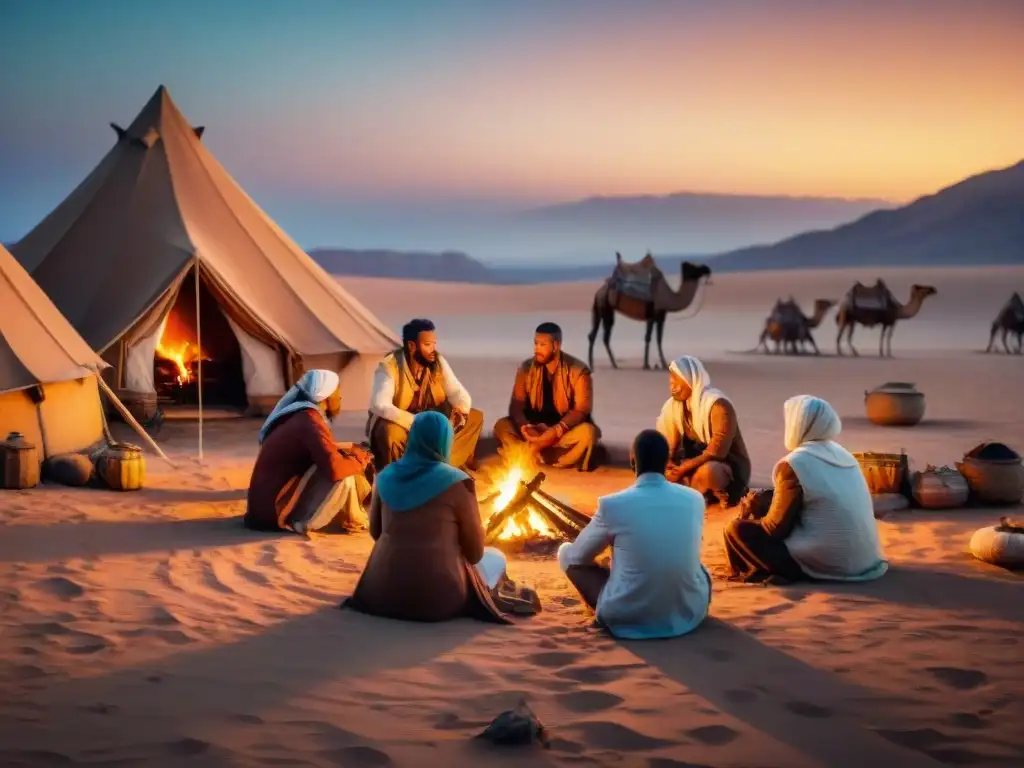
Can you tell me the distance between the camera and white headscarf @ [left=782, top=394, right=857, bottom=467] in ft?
16.0

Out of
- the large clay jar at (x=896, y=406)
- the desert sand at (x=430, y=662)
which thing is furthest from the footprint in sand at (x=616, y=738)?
the large clay jar at (x=896, y=406)

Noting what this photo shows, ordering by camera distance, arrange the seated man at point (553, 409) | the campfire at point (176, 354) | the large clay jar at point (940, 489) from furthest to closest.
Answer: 1. the campfire at point (176, 354)
2. the seated man at point (553, 409)
3. the large clay jar at point (940, 489)

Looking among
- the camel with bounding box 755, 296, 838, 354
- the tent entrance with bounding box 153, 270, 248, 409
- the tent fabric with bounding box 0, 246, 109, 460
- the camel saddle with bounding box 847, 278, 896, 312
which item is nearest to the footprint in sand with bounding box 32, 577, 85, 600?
the tent fabric with bounding box 0, 246, 109, 460

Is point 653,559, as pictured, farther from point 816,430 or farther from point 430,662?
point 816,430

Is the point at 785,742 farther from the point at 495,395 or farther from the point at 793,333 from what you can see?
the point at 793,333

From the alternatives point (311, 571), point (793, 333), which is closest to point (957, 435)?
point (311, 571)

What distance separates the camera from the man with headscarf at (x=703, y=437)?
6.44 meters

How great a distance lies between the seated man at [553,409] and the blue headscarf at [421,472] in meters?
3.14

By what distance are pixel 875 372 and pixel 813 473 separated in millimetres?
12596

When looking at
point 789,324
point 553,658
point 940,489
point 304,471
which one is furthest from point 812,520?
point 789,324

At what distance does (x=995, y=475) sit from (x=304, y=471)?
A: 3.79 meters

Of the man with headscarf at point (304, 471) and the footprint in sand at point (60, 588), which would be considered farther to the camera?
the man with headscarf at point (304, 471)

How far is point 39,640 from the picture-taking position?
4180 millimetres

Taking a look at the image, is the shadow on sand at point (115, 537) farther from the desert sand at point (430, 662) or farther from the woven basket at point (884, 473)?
the woven basket at point (884, 473)
